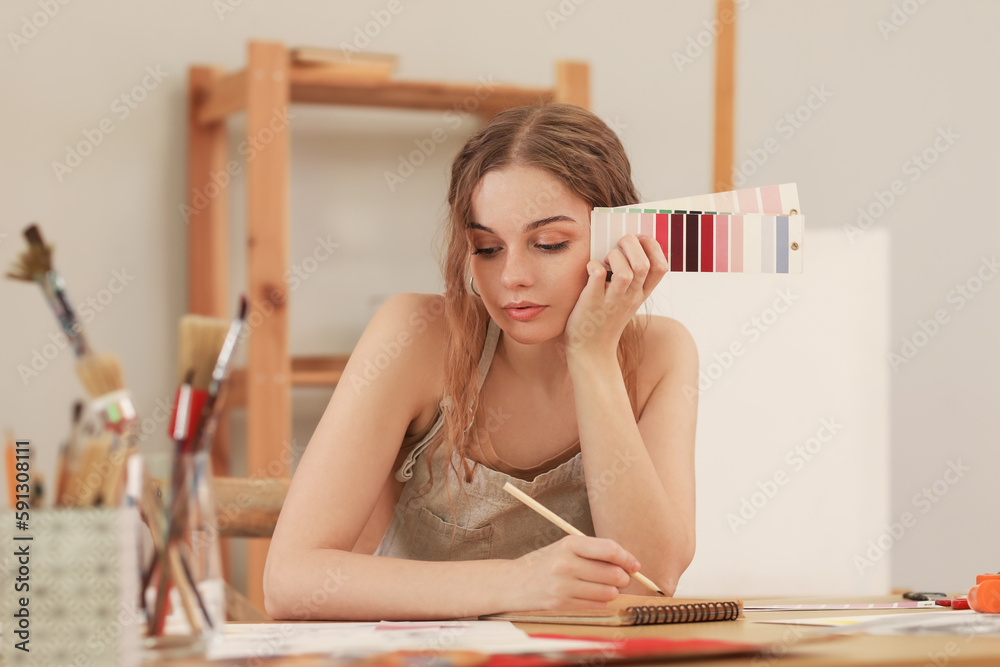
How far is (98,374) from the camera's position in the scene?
1.72 feet

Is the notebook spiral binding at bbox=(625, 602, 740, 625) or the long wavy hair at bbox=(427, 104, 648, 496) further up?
the long wavy hair at bbox=(427, 104, 648, 496)

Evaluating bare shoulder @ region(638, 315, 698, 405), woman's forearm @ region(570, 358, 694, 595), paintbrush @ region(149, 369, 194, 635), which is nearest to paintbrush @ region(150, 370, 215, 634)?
paintbrush @ region(149, 369, 194, 635)

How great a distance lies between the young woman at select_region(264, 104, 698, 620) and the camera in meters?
0.87

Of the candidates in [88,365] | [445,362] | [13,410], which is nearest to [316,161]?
[13,410]

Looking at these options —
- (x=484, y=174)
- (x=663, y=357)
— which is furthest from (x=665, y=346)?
(x=484, y=174)

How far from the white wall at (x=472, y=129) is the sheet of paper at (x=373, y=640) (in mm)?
806

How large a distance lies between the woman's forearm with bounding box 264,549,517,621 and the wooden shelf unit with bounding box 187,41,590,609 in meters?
0.90

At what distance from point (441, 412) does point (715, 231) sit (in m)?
0.35

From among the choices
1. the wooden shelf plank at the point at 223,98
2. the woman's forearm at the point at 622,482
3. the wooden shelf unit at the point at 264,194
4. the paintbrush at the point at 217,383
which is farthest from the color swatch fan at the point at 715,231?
the wooden shelf plank at the point at 223,98

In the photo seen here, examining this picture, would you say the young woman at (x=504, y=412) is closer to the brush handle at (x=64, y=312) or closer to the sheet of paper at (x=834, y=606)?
the sheet of paper at (x=834, y=606)

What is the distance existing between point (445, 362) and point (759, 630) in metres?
0.49

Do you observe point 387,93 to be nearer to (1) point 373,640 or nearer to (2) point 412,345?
(2) point 412,345

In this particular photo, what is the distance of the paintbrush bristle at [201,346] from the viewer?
541mm

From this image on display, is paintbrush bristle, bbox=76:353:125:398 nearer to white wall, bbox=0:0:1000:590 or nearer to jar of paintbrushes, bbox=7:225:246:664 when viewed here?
→ jar of paintbrushes, bbox=7:225:246:664
